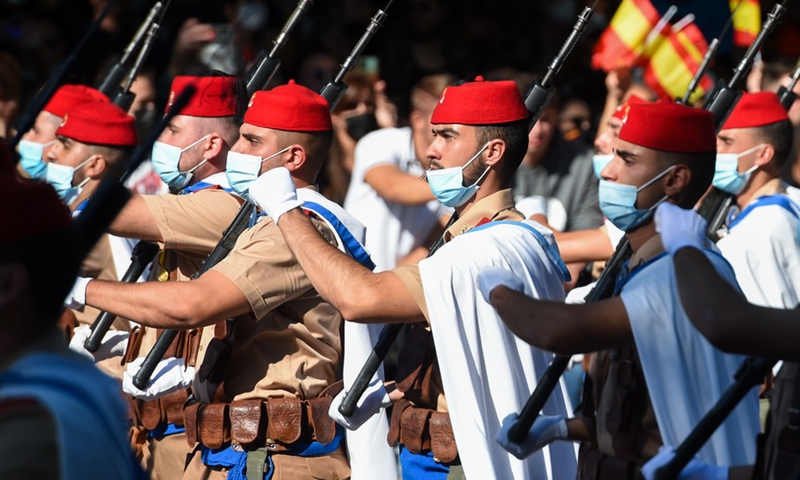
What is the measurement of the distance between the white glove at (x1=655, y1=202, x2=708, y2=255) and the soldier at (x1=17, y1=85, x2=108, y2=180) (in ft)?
13.7

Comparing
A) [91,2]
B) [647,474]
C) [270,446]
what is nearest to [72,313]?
[270,446]

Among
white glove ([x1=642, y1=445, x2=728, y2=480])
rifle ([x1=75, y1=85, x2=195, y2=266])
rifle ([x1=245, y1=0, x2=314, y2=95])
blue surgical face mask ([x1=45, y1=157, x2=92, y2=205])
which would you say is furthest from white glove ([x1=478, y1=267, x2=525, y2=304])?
blue surgical face mask ([x1=45, y1=157, x2=92, y2=205])

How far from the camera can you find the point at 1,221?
2.44 meters

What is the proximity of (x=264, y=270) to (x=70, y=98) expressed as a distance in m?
2.86

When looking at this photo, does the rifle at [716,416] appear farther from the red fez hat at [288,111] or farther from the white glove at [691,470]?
the red fez hat at [288,111]

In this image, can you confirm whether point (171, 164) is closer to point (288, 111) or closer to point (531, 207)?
point (288, 111)

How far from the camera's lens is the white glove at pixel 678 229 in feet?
10.5

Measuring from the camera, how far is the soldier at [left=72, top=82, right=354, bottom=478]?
472 cm

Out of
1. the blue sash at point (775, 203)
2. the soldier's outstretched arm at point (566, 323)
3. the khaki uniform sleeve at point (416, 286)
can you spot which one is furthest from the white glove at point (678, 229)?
the blue sash at point (775, 203)

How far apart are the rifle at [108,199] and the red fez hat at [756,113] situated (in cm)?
393

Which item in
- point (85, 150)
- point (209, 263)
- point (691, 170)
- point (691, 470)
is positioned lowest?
point (85, 150)

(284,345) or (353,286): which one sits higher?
(353,286)

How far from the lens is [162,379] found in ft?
16.8

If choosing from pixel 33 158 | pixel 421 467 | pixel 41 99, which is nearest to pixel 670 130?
pixel 421 467
